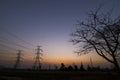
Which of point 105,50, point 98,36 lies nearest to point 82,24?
point 98,36

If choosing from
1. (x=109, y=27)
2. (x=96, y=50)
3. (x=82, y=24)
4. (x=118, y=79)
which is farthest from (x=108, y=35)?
(x=118, y=79)

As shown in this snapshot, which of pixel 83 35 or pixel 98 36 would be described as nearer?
pixel 98 36

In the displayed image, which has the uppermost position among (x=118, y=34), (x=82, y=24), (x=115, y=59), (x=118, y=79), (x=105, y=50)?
(x=82, y=24)

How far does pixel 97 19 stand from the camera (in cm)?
2502

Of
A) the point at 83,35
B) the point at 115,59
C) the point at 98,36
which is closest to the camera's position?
the point at 115,59

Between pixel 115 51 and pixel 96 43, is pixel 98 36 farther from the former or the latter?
pixel 115 51

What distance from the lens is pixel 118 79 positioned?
82.9 ft

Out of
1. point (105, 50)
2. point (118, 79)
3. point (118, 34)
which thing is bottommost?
point (118, 79)

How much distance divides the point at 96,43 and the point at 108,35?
7.38 feet

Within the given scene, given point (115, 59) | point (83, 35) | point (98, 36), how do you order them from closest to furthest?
point (115, 59) < point (98, 36) < point (83, 35)

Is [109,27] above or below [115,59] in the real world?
above

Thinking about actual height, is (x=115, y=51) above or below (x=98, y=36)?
below

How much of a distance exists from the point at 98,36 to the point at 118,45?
3141 millimetres

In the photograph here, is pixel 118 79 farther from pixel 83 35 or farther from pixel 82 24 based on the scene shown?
pixel 82 24
